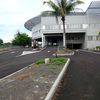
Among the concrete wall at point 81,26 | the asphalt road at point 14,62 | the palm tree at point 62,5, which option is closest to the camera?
the asphalt road at point 14,62

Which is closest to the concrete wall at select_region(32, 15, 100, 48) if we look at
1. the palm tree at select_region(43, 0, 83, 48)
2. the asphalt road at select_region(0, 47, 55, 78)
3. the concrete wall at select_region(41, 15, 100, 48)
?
the concrete wall at select_region(41, 15, 100, 48)

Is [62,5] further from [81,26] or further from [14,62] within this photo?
[81,26]

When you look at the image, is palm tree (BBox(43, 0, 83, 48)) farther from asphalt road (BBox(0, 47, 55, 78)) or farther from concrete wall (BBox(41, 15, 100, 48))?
concrete wall (BBox(41, 15, 100, 48))

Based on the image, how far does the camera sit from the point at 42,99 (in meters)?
8.54

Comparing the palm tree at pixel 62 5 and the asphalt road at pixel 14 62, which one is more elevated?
the palm tree at pixel 62 5

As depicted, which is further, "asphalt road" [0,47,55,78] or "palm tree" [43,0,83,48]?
"palm tree" [43,0,83,48]

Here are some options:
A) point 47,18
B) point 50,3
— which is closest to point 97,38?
point 47,18

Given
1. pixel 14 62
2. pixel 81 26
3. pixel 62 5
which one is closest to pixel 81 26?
pixel 81 26

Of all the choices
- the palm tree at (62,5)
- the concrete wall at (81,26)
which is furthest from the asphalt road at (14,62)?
the concrete wall at (81,26)

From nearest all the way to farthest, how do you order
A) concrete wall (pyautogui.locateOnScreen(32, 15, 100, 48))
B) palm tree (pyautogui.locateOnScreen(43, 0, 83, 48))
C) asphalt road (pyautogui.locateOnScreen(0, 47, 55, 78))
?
asphalt road (pyautogui.locateOnScreen(0, 47, 55, 78)) < palm tree (pyautogui.locateOnScreen(43, 0, 83, 48)) < concrete wall (pyautogui.locateOnScreen(32, 15, 100, 48))

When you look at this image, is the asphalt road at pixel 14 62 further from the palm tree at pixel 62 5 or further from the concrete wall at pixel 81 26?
the concrete wall at pixel 81 26

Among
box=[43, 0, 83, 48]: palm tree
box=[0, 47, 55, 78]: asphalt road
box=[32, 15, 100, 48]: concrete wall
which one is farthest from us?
box=[32, 15, 100, 48]: concrete wall

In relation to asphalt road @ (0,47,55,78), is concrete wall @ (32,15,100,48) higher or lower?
higher

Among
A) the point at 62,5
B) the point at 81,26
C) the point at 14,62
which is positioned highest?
the point at 62,5
